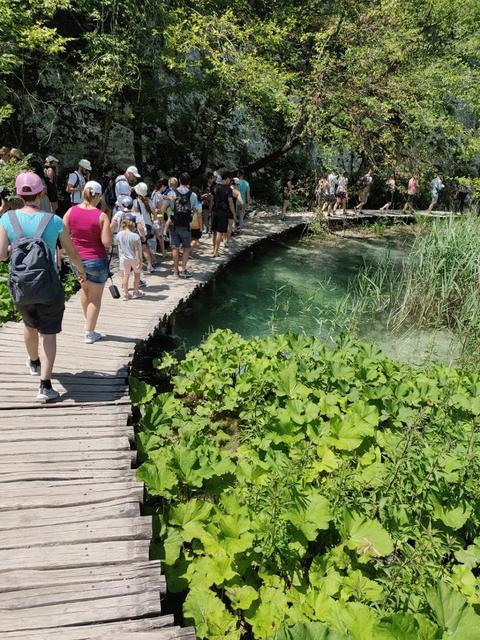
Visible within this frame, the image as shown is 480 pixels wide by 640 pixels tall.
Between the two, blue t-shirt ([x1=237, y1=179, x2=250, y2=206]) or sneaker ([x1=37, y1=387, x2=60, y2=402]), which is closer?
sneaker ([x1=37, y1=387, x2=60, y2=402])

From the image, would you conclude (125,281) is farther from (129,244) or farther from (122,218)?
(122,218)

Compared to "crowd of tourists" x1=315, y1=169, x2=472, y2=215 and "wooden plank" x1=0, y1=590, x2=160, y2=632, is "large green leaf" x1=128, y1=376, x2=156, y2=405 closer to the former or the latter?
"wooden plank" x1=0, y1=590, x2=160, y2=632

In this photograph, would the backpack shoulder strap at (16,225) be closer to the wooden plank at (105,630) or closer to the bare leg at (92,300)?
the bare leg at (92,300)

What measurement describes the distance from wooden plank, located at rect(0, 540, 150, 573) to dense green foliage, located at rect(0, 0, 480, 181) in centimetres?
905

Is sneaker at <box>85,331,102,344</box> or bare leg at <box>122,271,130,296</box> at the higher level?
bare leg at <box>122,271,130,296</box>

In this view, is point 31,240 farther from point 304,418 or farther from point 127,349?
point 304,418

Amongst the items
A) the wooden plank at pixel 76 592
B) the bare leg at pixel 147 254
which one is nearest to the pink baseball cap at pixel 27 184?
the wooden plank at pixel 76 592

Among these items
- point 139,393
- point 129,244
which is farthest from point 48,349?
point 129,244

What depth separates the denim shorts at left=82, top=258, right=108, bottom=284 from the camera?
578 cm

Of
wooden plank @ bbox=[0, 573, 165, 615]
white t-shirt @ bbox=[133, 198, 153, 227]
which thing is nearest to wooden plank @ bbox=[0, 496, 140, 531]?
wooden plank @ bbox=[0, 573, 165, 615]

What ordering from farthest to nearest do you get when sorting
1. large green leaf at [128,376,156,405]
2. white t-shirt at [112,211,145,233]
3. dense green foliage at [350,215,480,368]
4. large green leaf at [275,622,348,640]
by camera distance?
dense green foliage at [350,215,480,368], white t-shirt at [112,211,145,233], large green leaf at [128,376,156,405], large green leaf at [275,622,348,640]

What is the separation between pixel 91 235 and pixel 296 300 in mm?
6442

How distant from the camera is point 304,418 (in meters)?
5.03

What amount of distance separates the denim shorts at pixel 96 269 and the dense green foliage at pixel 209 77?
578 centimetres
